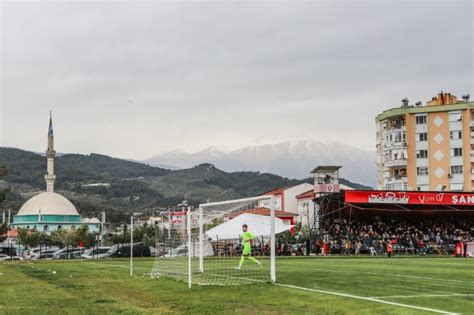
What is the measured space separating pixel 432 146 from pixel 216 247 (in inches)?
3127

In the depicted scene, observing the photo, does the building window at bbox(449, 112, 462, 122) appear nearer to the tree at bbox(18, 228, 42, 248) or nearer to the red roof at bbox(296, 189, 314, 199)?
the red roof at bbox(296, 189, 314, 199)

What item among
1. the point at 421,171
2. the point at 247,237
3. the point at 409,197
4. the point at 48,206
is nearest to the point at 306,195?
the point at 421,171

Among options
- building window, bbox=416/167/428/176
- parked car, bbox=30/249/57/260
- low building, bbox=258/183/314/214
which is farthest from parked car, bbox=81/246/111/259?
low building, bbox=258/183/314/214

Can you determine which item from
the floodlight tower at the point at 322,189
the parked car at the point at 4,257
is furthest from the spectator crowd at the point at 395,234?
the parked car at the point at 4,257

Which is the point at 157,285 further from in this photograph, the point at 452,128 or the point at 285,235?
the point at 452,128

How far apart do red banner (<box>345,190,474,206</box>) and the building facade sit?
110 feet

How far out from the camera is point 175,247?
29984 millimetres

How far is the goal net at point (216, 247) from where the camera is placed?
23.9 metres

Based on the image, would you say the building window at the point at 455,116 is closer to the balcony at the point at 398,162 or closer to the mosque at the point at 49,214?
the balcony at the point at 398,162

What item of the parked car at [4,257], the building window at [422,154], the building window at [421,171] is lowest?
the parked car at [4,257]

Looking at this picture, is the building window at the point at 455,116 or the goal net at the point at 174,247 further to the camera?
the building window at the point at 455,116

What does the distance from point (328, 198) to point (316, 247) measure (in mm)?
8673

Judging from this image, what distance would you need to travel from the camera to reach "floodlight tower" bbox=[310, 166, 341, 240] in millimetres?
69938

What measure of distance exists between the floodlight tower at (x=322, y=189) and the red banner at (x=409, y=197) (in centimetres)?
201
